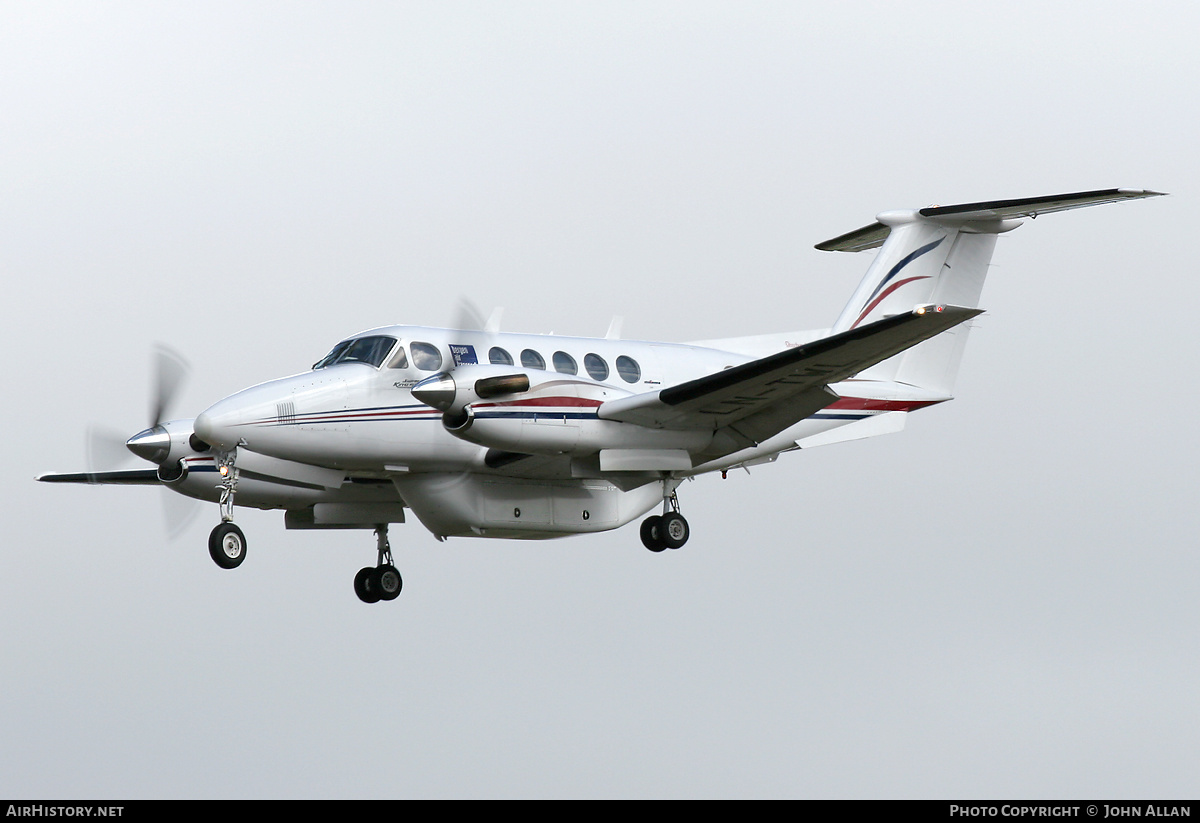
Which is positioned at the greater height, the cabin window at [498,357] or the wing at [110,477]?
the cabin window at [498,357]

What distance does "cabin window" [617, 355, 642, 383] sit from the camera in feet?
56.2

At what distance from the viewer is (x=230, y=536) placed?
14.7m

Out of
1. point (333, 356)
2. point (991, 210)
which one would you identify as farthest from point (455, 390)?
point (991, 210)

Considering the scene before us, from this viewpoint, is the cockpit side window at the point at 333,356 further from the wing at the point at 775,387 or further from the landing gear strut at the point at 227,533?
the wing at the point at 775,387

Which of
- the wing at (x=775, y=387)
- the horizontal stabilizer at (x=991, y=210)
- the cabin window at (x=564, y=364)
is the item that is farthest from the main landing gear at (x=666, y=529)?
the horizontal stabilizer at (x=991, y=210)

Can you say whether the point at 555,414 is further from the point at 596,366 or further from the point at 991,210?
the point at 991,210

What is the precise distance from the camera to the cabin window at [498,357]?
15828 mm

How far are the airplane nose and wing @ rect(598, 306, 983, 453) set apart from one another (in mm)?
5033

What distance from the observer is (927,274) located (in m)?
18.4

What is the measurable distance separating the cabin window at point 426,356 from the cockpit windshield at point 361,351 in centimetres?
25

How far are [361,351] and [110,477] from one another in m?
4.80

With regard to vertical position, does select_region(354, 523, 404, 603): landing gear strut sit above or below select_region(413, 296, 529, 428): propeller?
below

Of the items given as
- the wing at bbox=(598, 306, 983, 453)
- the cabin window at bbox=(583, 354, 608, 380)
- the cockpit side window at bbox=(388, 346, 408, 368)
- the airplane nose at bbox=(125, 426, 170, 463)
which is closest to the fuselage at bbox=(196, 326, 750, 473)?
the cockpit side window at bbox=(388, 346, 408, 368)

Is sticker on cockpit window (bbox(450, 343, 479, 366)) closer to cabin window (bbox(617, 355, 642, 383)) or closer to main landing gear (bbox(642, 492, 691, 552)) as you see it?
cabin window (bbox(617, 355, 642, 383))
